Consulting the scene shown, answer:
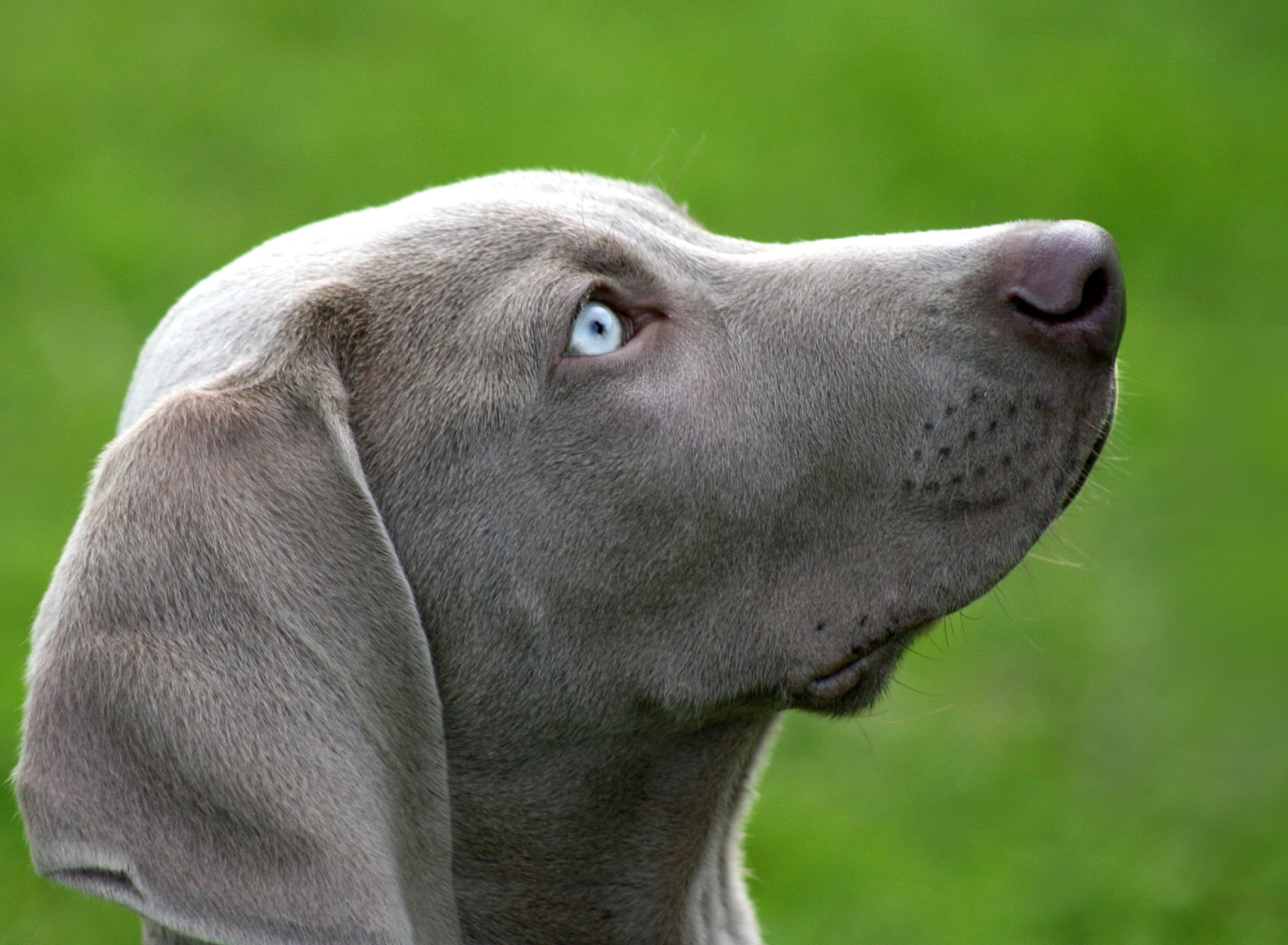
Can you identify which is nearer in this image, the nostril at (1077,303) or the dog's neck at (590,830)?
the nostril at (1077,303)

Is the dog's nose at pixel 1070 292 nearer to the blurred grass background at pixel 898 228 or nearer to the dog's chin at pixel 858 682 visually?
the dog's chin at pixel 858 682

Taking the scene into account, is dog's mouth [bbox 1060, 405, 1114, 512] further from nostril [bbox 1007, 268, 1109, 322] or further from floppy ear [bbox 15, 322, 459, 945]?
floppy ear [bbox 15, 322, 459, 945]

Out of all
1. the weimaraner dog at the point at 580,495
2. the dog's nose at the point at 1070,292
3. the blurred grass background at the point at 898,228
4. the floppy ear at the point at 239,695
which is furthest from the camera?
the blurred grass background at the point at 898,228

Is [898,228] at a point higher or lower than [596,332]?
lower

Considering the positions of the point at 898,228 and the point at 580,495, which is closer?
the point at 580,495

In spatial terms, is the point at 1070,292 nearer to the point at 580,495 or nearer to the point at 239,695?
the point at 580,495

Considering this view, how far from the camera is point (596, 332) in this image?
9.24 feet

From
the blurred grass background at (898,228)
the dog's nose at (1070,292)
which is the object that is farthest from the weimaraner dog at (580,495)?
the blurred grass background at (898,228)

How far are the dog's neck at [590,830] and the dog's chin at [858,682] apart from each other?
166 millimetres

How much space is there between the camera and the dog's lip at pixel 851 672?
2.77 meters

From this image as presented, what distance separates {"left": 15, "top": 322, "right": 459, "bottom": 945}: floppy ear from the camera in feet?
7.64

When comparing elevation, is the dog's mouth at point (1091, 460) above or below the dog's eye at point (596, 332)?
below

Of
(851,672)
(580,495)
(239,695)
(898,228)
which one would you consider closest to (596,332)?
(580,495)

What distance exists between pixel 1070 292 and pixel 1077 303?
26 mm
